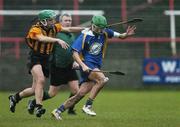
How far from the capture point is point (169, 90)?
2323cm

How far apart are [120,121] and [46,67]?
1.99m

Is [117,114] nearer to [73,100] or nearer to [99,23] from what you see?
[73,100]

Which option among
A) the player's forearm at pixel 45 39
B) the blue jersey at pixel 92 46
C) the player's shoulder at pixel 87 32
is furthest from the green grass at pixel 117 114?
the player's shoulder at pixel 87 32

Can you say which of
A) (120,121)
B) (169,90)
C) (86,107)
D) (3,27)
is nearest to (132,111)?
(86,107)

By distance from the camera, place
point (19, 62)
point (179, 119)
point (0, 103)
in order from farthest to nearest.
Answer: point (19, 62), point (0, 103), point (179, 119)

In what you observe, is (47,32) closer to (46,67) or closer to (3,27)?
(46,67)

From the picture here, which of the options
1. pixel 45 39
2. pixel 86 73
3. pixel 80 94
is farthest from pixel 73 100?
pixel 45 39

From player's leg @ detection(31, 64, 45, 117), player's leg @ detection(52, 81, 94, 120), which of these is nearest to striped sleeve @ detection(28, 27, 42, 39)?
player's leg @ detection(31, 64, 45, 117)

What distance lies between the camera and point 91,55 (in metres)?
12.7

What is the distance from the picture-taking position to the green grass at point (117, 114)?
11125 mm

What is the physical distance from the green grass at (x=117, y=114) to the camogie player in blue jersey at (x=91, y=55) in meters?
0.46

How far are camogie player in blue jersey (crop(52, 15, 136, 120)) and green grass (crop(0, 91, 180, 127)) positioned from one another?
0.46 meters

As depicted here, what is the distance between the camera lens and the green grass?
1112cm

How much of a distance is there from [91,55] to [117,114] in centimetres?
141
